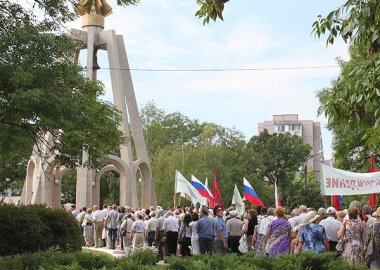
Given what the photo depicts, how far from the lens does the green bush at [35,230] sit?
1389 cm

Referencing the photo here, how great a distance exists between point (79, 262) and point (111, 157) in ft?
85.1

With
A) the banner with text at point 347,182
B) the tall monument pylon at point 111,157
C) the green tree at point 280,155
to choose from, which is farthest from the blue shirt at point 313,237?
the green tree at point 280,155

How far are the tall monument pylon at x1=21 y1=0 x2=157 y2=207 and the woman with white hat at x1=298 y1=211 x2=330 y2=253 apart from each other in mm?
23398

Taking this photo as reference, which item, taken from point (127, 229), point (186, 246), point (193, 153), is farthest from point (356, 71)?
point (193, 153)

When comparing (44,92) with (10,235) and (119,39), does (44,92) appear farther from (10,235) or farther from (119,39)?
A: (119,39)

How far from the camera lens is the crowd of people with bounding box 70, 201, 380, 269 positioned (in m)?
10.9

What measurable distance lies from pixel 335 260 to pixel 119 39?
31.8 metres

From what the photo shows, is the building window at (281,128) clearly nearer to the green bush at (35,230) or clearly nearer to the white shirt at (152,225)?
the white shirt at (152,225)

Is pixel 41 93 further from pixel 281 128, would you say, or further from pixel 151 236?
pixel 281 128

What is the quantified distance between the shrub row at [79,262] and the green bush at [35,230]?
4997 millimetres

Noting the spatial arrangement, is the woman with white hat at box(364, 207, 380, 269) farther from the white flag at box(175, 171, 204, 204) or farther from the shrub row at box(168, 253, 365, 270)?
the white flag at box(175, 171, 204, 204)

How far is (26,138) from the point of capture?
13.5 meters

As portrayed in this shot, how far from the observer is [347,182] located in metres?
16.5

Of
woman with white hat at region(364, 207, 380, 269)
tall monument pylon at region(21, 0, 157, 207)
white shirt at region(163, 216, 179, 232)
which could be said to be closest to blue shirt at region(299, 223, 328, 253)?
woman with white hat at region(364, 207, 380, 269)
